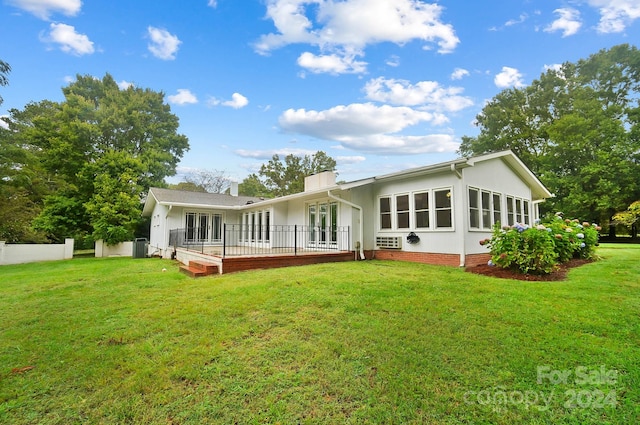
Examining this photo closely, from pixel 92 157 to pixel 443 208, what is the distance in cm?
2359

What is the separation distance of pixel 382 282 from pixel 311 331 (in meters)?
2.61

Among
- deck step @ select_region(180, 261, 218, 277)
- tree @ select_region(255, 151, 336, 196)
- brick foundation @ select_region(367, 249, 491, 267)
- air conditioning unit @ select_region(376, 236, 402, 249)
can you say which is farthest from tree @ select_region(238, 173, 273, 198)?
deck step @ select_region(180, 261, 218, 277)

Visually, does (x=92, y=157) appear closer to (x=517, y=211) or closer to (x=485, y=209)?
(x=485, y=209)

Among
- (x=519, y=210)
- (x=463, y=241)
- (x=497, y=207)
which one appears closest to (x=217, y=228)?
(x=463, y=241)

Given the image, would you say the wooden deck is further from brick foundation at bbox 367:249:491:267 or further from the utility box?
the utility box

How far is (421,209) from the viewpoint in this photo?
388 inches

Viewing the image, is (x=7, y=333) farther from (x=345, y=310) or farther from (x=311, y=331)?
(x=345, y=310)

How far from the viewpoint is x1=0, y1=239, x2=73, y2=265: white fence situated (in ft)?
47.9

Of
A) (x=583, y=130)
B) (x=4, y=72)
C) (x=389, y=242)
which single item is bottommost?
(x=389, y=242)

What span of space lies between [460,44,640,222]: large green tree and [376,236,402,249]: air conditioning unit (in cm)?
1828

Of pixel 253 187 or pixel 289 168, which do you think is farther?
pixel 253 187

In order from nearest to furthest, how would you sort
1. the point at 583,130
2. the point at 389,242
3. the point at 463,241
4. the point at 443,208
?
the point at 463,241 < the point at 443,208 < the point at 389,242 < the point at 583,130

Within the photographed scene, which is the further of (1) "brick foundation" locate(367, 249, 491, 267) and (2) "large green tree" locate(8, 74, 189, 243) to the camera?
(2) "large green tree" locate(8, 74, 189, 243)

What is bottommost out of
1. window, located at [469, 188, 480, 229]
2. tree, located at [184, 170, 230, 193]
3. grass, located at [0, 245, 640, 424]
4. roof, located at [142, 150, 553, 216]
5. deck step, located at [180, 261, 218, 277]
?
grass, located at [0, 245, 640, 424]
